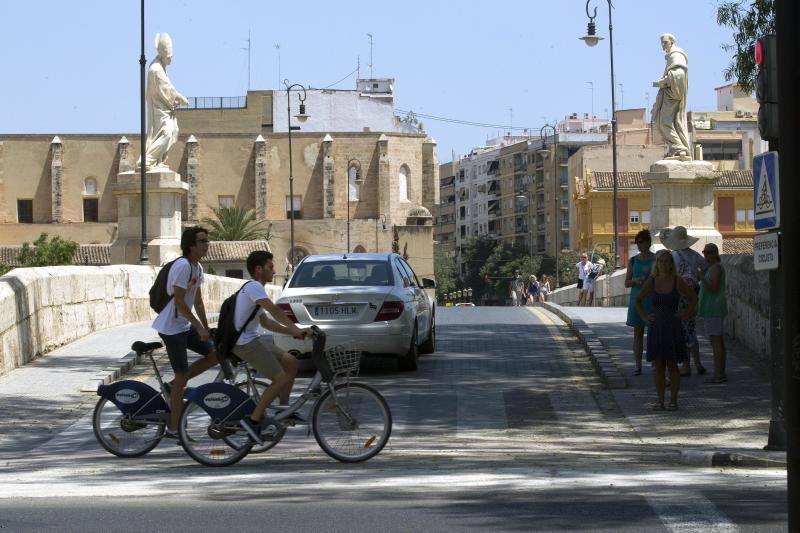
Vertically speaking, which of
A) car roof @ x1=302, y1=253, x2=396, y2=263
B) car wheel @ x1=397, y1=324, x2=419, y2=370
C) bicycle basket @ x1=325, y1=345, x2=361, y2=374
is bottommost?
car wheel @ x1=397, y1=324, x2=419, y2=370

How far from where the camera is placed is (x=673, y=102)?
98.2 feet

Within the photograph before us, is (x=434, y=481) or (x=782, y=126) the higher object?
(x=782, y=126)

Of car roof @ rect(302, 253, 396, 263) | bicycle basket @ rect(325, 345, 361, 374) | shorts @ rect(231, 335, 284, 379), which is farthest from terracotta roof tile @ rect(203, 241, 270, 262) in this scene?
bicycle basket @ rect(325, 345, 361, 374)

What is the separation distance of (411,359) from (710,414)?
5100 mm

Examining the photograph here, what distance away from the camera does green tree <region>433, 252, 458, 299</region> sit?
145 m

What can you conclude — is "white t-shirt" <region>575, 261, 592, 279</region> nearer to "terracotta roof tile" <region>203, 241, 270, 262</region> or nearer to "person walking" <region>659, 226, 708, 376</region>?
"person walking" <region>659, 226, 708, 376</region>

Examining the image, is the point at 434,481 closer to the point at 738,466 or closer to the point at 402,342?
the point at 738,466

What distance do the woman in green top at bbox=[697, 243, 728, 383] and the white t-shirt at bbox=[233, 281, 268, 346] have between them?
6.55 m

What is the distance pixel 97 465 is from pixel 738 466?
4.79 metres

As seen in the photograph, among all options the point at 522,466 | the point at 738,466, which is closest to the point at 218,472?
the point at 522,466

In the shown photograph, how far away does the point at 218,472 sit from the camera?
10406mm

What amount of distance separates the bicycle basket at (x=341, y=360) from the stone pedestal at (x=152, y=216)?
22936 mm

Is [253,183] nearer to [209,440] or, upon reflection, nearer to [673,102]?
[673,102]

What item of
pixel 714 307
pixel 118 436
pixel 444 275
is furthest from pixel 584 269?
pixel 444 275
